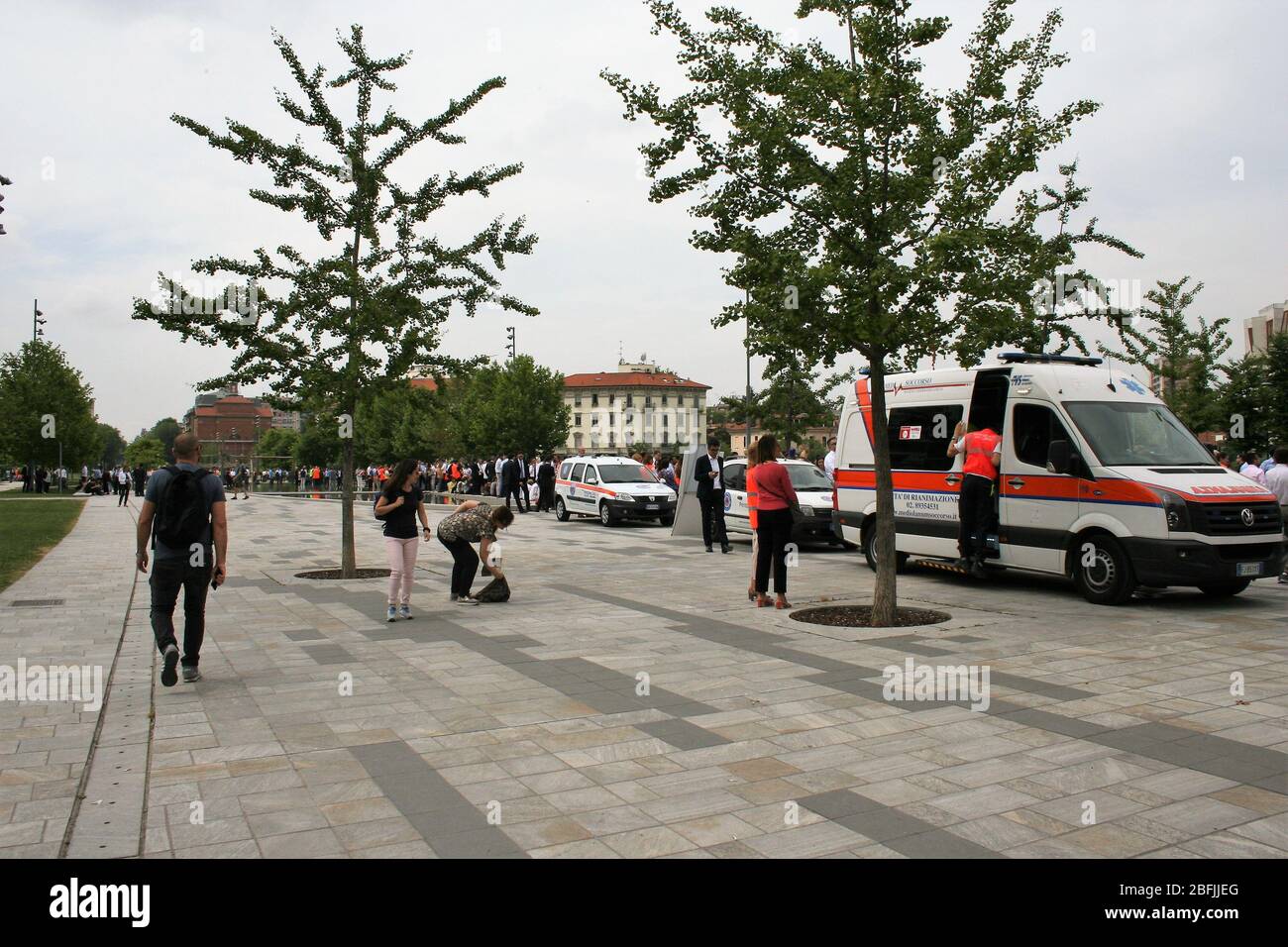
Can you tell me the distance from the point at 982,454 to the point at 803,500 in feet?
23.0

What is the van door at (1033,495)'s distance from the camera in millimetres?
11109

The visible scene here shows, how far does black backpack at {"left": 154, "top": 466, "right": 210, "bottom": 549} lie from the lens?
726 centimetres

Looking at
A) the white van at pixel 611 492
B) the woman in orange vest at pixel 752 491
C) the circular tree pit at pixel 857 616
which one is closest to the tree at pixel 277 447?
the white van at pixel 611 492

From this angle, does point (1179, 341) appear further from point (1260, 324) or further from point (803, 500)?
point (1260, 324)

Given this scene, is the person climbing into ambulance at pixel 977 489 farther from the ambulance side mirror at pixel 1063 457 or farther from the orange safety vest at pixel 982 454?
the ambulance side mirror at pixel 1063 457

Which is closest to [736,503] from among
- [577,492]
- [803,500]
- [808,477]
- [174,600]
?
[808,477]

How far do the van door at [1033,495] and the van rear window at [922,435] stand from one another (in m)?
0.98

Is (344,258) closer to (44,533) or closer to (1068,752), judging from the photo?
(1068,752)

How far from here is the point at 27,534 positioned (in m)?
22.0

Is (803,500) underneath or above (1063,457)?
underneath

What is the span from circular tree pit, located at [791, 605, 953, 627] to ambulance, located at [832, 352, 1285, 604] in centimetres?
198

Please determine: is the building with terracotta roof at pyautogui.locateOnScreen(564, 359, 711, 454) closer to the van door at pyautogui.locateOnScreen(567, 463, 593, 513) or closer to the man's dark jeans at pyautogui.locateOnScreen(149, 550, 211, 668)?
the van door at pyautogui.locateOnScreen(567, 463, 593, 513)
